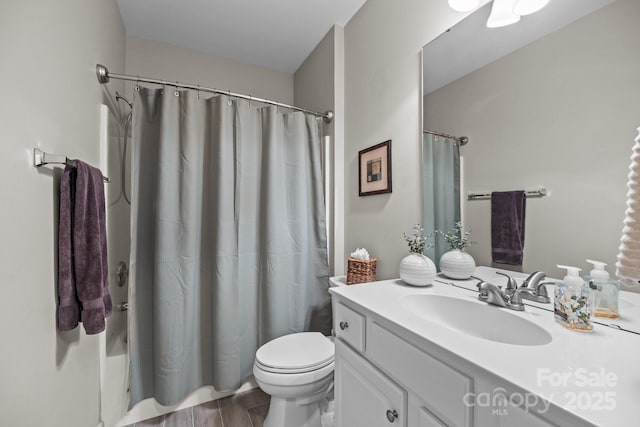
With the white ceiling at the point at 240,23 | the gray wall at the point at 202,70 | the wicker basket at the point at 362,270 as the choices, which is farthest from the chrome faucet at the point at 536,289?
the gray wall at the point at 202,70

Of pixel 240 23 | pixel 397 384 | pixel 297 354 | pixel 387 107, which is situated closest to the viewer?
pixel 397 384

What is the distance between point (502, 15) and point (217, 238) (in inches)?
68.8

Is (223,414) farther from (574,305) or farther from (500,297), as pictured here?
(574,305)

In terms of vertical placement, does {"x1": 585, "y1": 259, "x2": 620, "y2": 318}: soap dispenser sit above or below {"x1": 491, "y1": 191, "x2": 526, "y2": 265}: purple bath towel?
below

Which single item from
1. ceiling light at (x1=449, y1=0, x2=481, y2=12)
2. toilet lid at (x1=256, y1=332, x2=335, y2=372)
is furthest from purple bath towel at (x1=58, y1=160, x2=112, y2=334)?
ceiling light at (x1=449, y1=0, x2=481, y2=12)

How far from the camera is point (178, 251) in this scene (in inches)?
58.9

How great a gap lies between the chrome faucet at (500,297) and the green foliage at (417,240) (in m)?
0.33

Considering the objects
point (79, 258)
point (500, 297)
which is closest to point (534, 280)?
point (500, 297)

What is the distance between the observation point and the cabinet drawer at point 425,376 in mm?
592

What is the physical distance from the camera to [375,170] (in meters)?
1.60

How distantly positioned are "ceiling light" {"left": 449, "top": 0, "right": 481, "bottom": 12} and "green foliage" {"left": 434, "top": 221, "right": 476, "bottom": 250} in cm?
94

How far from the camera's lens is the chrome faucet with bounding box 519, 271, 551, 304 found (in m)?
0.87

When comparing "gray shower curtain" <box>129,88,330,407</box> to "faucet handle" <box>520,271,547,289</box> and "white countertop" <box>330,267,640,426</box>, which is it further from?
"faucet handle" <box>520,271,547,289</box>

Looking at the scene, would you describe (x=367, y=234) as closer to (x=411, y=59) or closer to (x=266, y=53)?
(x=411, y=59)
